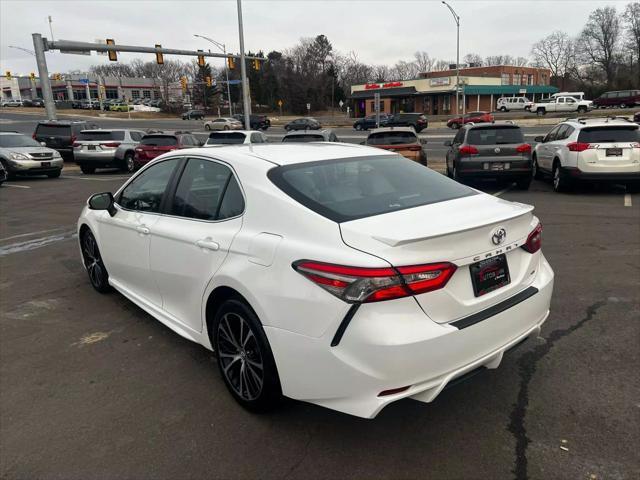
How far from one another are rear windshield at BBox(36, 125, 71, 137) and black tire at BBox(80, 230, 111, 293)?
63.8ft

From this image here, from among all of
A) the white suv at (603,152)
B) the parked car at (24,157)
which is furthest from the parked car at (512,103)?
the parked car at (24,157)

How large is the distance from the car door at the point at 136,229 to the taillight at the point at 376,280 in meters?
2.00

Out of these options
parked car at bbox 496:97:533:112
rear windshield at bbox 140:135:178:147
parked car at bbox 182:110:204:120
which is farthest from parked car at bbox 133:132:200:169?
parked car at bbox 182:110:204:120

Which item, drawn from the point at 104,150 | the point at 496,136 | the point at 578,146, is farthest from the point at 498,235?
the point at 104,150

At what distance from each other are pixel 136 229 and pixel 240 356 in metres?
1.65

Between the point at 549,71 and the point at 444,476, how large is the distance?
115006 mm

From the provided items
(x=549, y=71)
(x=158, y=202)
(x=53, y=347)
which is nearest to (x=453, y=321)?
(x=158, y=202)

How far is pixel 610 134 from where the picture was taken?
10.7 m

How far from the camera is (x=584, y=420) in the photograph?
3016 mm

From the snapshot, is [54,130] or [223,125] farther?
[223,125]

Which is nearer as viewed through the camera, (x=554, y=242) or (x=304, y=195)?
(x=304, y=195)

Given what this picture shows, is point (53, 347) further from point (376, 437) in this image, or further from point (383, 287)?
point (383, 287)

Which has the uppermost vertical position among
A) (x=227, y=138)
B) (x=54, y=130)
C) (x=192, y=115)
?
(x=192, y=115)

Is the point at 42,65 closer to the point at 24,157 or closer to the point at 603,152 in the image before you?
the point at 24,157
